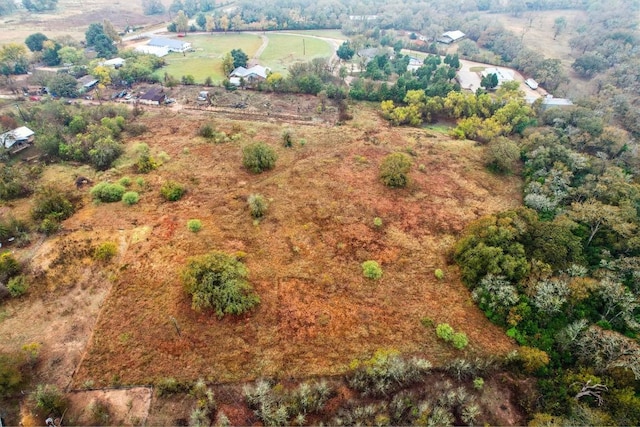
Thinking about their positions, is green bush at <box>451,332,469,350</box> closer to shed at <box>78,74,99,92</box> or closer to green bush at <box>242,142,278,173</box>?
green bush at <box>242,142,278,173</box>

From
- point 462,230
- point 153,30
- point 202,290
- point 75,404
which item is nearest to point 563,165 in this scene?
point 462,230

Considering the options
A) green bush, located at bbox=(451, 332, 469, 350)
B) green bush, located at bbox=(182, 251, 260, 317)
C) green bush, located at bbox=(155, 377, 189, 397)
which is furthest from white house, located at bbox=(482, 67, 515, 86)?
green bush, located at bbox=(155, 377, 189, 397)

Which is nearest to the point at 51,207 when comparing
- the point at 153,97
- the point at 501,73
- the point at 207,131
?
the point at 207,131

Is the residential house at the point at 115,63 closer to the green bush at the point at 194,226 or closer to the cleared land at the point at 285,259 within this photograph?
the cleared land at the point at 285,259

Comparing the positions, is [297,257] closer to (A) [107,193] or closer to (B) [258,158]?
(B) [258,158]

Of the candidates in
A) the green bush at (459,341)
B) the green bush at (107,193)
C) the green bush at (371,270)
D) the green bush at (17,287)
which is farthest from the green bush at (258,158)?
the green bush at (459,341)

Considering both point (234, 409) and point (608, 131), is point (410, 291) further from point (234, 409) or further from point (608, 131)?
point (608, 131)

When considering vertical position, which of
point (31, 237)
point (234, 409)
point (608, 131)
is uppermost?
point (608, 131)
